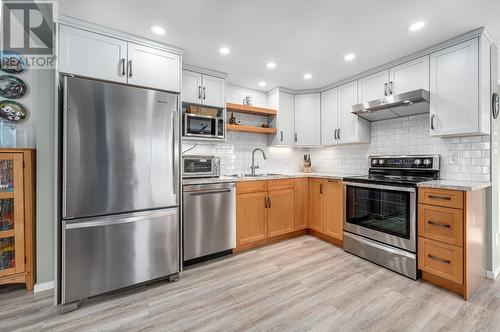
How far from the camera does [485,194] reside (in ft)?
7.66

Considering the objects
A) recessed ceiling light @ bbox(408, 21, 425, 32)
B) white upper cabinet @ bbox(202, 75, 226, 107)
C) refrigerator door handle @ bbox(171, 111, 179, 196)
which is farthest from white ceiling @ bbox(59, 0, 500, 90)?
refrigerator door handle @ bbox(171, 111, 179, 196)

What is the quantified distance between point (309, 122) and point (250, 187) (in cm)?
176

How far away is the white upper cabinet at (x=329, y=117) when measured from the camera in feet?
12.1

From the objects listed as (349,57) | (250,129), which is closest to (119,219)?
(250,129)

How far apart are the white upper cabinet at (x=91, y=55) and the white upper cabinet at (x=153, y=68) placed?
0.07m

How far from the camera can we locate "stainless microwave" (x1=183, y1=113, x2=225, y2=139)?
2.92 meters

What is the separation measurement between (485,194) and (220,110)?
319 centimetres

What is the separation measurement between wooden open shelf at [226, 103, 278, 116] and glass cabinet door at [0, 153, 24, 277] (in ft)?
7.97

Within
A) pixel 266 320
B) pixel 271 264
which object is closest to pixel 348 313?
pixel 266 320

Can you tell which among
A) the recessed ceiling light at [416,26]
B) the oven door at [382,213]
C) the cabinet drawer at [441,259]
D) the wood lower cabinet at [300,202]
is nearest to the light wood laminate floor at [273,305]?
the cabinet drawer at [441,259]

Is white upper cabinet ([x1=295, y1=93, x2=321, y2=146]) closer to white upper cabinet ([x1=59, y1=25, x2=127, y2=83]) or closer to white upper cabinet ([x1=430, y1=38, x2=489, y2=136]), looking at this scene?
white upper cabinet ([x1=430, y1=38, x2=489, y2=136])

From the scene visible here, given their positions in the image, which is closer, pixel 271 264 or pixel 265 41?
pixel 265 41

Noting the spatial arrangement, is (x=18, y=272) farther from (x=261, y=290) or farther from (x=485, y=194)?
(x=485, y=194)

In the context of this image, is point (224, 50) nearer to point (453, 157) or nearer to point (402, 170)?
→ point (402, 170)
